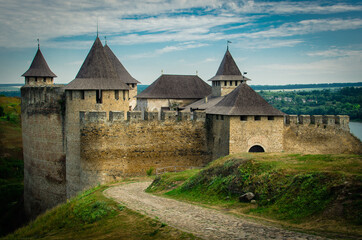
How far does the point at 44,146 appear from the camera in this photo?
2691 cm

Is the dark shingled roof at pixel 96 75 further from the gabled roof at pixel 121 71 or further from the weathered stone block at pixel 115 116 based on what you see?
the gabled roof at pixel 121 71

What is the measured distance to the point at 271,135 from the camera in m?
21.8

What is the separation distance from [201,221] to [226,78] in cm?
2294

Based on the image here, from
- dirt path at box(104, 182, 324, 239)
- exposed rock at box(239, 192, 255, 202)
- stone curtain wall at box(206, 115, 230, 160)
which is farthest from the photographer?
stone curtain wall at box(206, 115, 230, 160)

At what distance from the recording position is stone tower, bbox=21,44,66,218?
25.6 m

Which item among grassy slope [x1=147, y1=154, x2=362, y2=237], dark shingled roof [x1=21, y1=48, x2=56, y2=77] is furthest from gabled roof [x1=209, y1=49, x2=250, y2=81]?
grassy slope [x1=147, y1=154, x2=362, y2=237]

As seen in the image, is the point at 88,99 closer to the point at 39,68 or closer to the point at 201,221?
the point at 201,221

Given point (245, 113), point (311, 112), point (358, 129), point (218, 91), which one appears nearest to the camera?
point (245, 113)

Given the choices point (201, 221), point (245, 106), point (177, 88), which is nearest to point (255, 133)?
point (245, 106)

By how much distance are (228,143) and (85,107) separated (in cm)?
850

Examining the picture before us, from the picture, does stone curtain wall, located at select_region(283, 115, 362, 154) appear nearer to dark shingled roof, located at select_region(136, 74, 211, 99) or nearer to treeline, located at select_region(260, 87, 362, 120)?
dark shingled roof, located at select_region(136, 74, 211, 99)

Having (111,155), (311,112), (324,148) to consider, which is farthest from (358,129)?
(111,155)

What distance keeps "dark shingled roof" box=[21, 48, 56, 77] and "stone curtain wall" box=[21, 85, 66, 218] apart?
9.53 meters

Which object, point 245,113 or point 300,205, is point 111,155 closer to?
point 245,113
